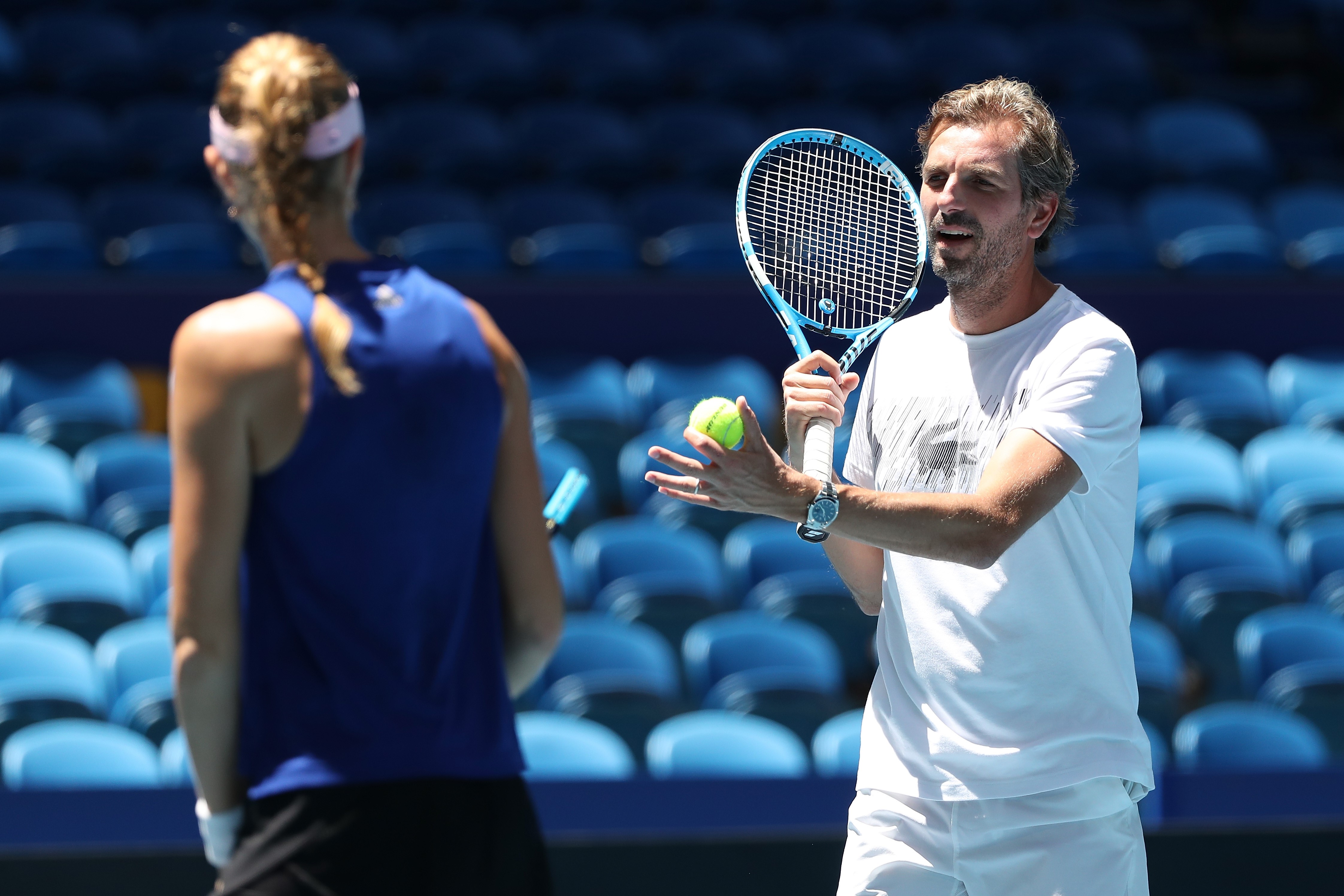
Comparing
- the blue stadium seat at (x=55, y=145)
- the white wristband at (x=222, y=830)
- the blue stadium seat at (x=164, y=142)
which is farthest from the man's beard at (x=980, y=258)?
the blue stadium seat at (x=55, y=145)

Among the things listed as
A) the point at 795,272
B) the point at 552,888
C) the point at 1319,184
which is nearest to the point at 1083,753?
the point at 552,888

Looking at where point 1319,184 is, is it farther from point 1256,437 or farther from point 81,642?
point 81,642

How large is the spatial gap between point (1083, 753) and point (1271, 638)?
11.9 feet

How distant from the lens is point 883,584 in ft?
8.45

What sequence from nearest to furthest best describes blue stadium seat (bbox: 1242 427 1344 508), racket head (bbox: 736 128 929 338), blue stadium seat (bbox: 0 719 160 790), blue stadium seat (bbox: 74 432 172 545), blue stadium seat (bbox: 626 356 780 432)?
racket head (bbox: 736 128 929 338) → blue stadium seat (bbox: 0 719 160 790) → blue stadium seat (bbox: 74 432 172 545) → blue stadium seat (bbox: 1242 427 1344 508) → blue stadium seat (bbox: 626 356 780 432)

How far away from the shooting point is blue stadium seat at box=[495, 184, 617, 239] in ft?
27.8

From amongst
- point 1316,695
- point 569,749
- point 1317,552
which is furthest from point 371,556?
point 1317,552

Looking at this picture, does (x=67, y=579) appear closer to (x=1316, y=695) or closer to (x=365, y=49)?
(x=1316, y=695)

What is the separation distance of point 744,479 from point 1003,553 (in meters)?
0.42

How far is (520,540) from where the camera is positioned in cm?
183

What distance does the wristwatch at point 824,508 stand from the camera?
7.06ft

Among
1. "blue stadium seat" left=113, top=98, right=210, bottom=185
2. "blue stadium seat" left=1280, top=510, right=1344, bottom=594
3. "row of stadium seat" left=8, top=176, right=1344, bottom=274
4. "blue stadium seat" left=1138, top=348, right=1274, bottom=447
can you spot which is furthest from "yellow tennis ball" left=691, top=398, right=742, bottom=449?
"blue stadium seat" left=113, top=98, right=210, bottom=185

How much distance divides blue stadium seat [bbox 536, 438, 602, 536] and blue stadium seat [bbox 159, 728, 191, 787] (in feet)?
6.98

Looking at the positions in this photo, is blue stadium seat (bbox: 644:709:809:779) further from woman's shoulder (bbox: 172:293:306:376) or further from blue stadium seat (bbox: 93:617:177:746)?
woman's shoulder (bbox: 172:293:306:376)
